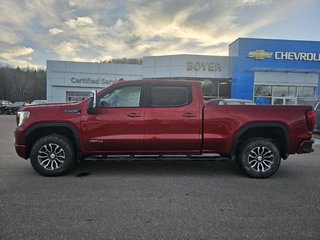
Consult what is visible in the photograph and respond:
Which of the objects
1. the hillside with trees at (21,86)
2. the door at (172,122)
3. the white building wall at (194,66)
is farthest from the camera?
the hillside with trees at (21,86)

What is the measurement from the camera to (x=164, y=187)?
16.6 ft

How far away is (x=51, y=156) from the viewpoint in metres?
5.64

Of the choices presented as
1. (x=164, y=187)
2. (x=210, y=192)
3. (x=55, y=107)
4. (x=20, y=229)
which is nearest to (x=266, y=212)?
(x=210, y=192)

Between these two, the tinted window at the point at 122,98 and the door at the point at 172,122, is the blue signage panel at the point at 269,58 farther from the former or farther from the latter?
the tinted window at the point at 122,98

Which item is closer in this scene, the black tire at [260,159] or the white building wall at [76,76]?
the black tire at [260,159]

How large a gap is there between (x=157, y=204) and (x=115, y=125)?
1.95 meters

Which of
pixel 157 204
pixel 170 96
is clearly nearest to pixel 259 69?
pixel 170 96

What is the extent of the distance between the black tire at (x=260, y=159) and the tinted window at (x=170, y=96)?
62.5 inches

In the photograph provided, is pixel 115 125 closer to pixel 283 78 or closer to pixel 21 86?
pixel 283 78

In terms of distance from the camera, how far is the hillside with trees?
71375mm

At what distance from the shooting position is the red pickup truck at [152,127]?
5.58 metres

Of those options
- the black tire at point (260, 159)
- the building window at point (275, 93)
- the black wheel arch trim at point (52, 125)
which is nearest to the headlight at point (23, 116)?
the black wheel arch trim at point (52, 125)

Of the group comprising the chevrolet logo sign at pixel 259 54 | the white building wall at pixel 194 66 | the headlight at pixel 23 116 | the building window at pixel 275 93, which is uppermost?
the chevrolet logo sign at pixel 259 54

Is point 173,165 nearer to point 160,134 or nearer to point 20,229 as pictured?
point 160,134
